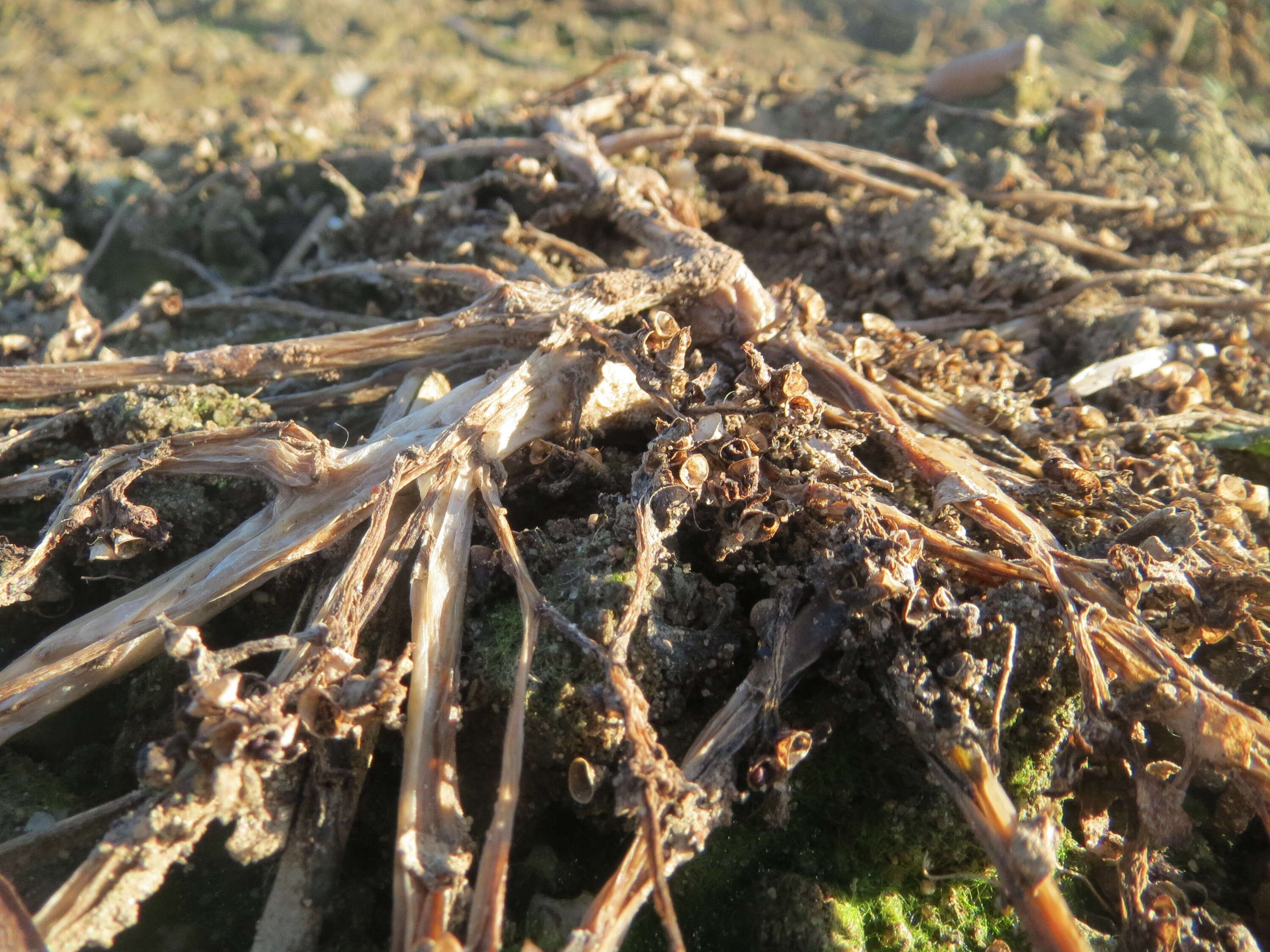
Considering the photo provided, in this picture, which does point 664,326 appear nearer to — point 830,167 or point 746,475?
point 746,475

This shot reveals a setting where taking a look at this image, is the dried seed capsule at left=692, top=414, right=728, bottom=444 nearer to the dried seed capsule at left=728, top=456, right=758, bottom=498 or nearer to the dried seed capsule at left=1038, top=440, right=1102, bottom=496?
the dried seed capsule at left=728, top=456, right=758, bottom=498

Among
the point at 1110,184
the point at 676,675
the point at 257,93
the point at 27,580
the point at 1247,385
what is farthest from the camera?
the point at 257,93

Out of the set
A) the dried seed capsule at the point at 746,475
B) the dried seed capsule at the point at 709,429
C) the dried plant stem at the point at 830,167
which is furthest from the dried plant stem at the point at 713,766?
the dried plant stem at the point at 830,167

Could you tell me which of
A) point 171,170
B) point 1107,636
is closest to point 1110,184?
point 1107,636

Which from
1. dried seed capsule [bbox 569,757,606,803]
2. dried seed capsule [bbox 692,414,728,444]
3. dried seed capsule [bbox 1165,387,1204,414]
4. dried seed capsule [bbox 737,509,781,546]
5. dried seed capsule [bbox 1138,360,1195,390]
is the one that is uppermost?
dried seed capsule [bbox 692,414,728,444]

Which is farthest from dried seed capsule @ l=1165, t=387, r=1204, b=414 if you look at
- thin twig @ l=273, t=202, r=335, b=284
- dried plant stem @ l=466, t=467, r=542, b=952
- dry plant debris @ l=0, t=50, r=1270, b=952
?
thin twig @ l=273, t=202, r=335, b=284

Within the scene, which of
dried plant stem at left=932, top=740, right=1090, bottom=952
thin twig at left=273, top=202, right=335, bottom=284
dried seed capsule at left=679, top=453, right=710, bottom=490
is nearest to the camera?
dried plant stem at left=932, top=740, right=1090, bottom=952

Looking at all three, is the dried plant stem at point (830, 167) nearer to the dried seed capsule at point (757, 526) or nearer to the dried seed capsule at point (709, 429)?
the dried seed capsule at point (709, 429)

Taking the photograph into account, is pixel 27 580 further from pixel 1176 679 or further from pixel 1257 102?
pixel 1257 102
